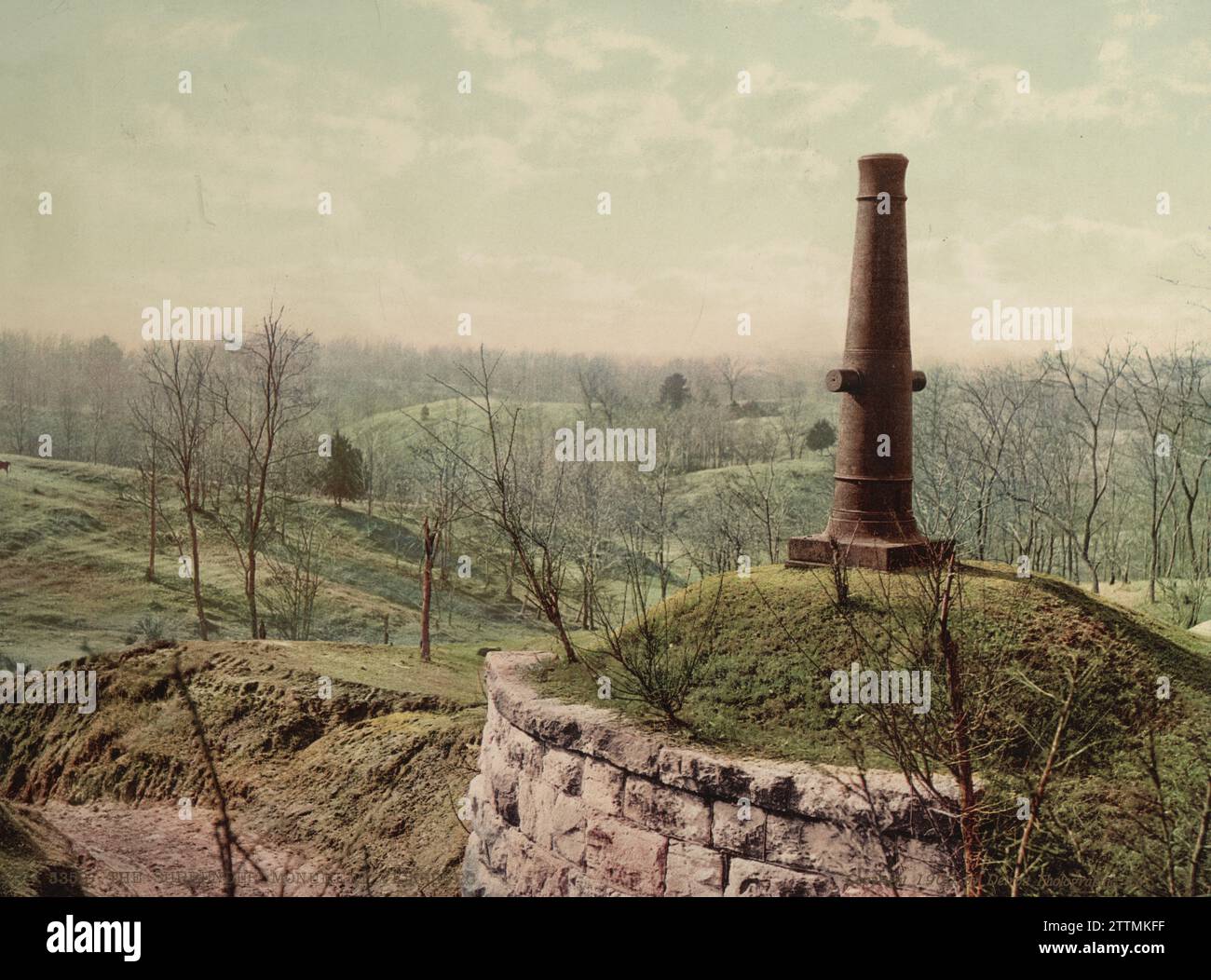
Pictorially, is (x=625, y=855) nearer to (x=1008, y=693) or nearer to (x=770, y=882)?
(x=770, y=882)

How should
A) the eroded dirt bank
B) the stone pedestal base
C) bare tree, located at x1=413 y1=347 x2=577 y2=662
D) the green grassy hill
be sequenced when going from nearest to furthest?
bare tree, located at x1=413 y1=347 x2=577 y2=662, the stone pedestal base, the eroded dirt bank, the green grassy hill

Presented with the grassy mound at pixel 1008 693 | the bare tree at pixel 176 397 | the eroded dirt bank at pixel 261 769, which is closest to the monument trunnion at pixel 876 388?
the grassy mound at pixel 1008 693

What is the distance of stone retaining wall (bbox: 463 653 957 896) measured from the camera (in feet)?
19.1

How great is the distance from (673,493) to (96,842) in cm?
2060

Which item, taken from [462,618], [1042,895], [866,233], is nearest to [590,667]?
[1042,895]

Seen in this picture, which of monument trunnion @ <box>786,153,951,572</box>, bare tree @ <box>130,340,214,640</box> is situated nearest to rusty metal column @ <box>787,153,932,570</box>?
monument trunnion @ <box>786,153,951,572</box>

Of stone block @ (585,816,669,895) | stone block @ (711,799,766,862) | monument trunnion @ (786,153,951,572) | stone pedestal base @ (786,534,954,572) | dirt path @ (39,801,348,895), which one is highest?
monument trunnion @ (786,153,951,572)

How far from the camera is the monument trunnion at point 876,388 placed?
8.42 metres

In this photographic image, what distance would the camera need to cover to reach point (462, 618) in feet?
84.1

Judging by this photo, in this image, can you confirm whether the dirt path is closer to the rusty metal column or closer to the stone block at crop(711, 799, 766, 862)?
the stone block at crop(711, 799, 766, 862)

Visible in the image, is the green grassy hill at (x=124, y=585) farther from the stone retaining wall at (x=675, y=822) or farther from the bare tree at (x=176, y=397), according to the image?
the stone retaining wall at (x=675, y=822)

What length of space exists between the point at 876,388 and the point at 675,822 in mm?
3996

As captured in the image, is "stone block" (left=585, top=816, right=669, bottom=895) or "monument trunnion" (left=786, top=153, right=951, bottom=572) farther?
"monument trunnion" (left=786, top=153, right=951, bottom=572)

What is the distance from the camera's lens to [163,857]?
37.4 feet
